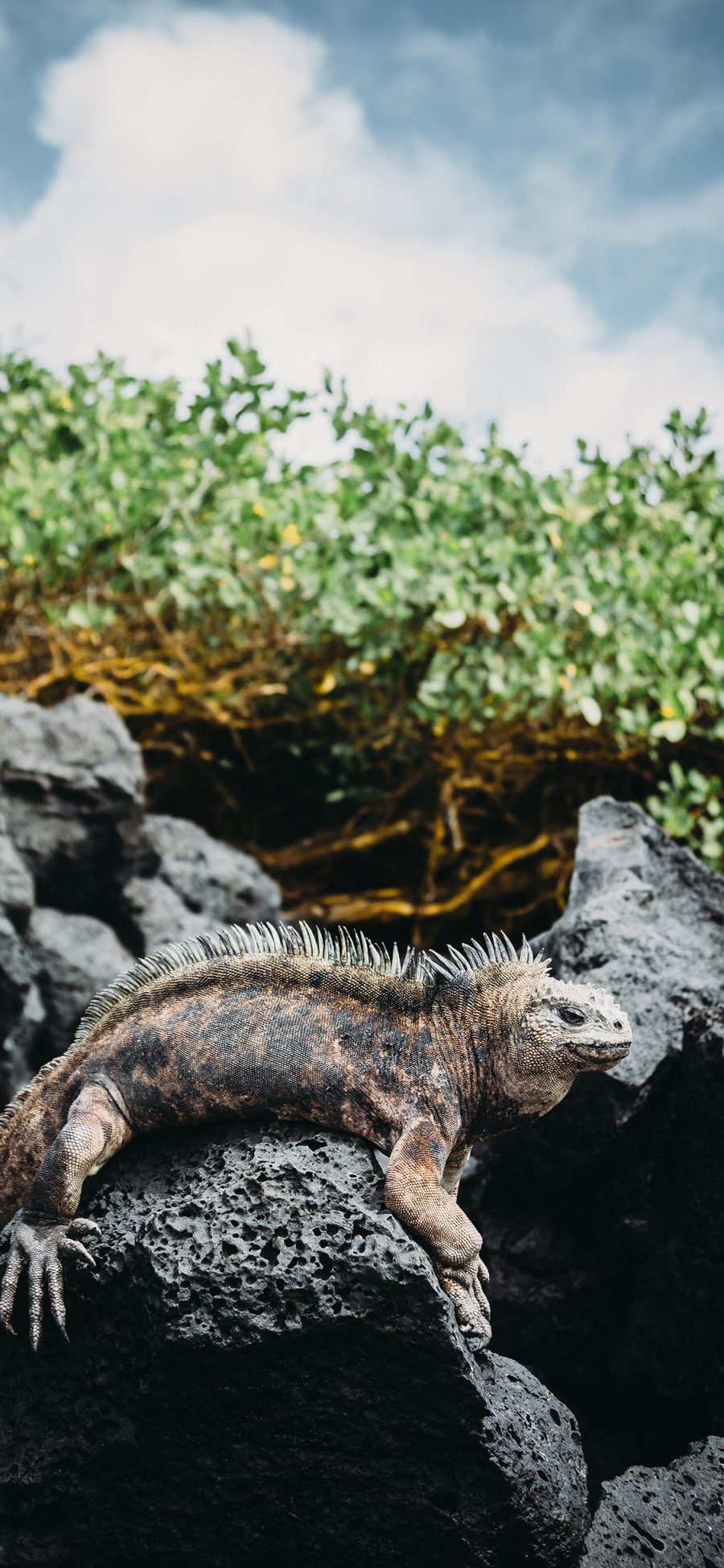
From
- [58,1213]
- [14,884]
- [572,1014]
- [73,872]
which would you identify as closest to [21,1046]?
[14,884]

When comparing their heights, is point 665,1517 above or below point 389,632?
below

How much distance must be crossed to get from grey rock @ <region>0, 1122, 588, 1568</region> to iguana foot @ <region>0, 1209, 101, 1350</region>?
5 cm

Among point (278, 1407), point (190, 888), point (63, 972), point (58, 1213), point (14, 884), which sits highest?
point (190, 888)

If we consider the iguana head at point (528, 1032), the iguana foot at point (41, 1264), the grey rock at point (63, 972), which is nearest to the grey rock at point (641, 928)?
the iguana head at point (528, 1032)

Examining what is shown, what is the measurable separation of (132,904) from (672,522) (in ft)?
11.2

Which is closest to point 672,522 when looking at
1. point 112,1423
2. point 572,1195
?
point 572,1195

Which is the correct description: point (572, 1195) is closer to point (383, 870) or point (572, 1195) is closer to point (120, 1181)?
point (120, 1181)

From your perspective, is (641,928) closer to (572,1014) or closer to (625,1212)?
(625,1212)

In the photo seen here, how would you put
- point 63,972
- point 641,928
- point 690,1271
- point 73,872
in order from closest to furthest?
point 690,1271, point 641,928, point 63,972, point 73,872

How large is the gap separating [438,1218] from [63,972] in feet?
10.1

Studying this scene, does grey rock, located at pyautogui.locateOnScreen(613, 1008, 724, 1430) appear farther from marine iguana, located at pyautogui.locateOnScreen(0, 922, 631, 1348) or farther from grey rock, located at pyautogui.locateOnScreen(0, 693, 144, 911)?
grey rock, located at pyautogui.locateOnScreen(0, 693, 144, 911)

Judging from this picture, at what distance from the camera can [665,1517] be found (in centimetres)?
292

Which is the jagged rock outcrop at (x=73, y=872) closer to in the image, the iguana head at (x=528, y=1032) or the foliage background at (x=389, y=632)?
the foliage background at (x=389, y=632)

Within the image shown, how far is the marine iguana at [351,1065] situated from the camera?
2807 mm
